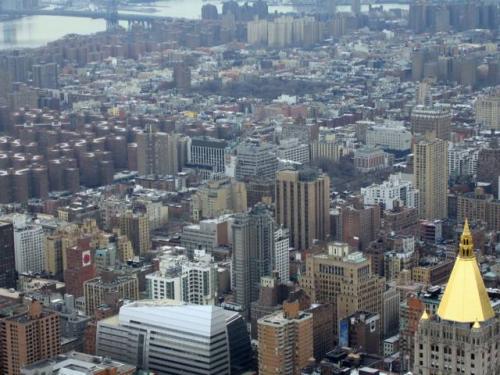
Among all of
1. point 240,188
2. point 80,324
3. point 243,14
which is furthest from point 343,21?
point 80,324

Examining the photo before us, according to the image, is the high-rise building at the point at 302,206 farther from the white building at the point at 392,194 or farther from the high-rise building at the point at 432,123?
the high-rise building at the point at 432,123

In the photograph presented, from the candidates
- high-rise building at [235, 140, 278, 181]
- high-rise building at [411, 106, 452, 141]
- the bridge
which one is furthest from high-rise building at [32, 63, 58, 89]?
high-rise building at [235, 140, 278, 181]

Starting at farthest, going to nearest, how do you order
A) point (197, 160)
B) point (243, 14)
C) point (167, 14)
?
1. point (167, 14)
2. point (243, 14)
3. point (197, 160)

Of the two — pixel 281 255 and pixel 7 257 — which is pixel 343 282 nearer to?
pixel 281 255

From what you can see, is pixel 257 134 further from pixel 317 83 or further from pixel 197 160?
pixel 317 83

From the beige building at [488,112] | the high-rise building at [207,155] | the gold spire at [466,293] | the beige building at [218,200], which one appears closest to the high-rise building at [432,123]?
the beige building at [488,112]

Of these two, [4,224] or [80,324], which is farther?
[4,224]

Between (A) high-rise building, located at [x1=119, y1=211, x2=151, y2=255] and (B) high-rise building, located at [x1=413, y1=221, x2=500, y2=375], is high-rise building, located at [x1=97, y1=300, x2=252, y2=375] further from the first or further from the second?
(A) high-rise building, located at [x1=119, y1=211, x2=151, y2=255]
